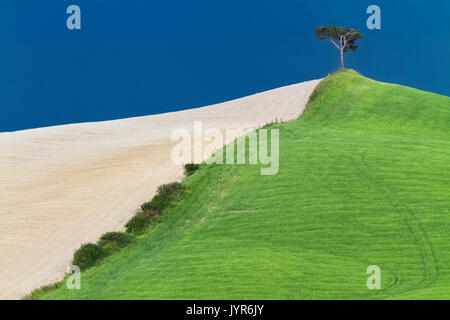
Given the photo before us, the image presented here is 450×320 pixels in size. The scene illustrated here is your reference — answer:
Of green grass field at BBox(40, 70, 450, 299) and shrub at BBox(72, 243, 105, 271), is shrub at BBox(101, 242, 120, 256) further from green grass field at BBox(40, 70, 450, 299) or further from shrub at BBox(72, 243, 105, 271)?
green grass field at BBox(40, 70, 450, 299)

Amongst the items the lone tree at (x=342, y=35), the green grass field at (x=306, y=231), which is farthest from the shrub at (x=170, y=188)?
the lone tree at (x=342, y=35)

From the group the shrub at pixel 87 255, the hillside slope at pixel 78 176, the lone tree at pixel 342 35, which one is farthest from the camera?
the lone tree at pixel 342 35

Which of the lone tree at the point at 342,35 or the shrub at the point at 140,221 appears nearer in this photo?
the shrub at the point at 140,221

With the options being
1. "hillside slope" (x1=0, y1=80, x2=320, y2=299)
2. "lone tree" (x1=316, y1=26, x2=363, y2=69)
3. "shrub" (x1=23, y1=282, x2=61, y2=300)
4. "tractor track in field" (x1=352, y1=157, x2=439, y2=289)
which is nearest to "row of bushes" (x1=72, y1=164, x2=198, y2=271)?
"hillside slope" (x1=0, y1=80, x2=320, y2=299)

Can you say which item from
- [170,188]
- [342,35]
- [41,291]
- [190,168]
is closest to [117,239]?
[41,291]

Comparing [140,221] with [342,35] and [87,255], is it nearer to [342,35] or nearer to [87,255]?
[87,255]

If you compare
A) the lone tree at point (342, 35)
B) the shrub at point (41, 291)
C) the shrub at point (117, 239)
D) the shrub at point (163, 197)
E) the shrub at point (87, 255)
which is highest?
the lone tree at point (342, 35)

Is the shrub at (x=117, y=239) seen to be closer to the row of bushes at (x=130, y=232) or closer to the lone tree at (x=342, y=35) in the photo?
the row of bushes at (x=130, y=232)
